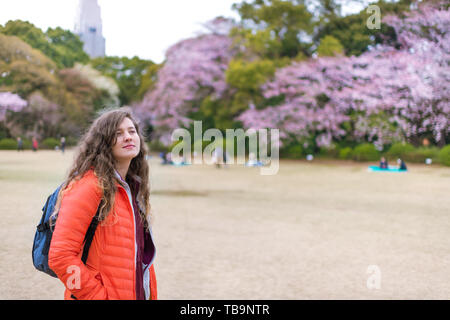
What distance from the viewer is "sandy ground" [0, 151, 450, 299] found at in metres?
2.39

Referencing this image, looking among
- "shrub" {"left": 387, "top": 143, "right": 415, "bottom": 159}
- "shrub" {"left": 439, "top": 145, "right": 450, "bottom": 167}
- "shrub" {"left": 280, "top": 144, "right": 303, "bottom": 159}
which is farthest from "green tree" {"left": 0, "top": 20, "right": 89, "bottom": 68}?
"shrub" {"left": 280, "top": 144, "right": 303, "bottom": 159}

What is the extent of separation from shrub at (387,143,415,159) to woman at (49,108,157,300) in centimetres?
207

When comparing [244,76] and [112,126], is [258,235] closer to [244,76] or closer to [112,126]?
[112,126]

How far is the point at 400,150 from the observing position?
9.26 feet

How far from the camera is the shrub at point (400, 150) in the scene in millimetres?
2725

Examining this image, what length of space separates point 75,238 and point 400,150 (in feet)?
7.87

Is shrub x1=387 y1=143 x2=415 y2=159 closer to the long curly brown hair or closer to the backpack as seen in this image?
the long curly brown hair

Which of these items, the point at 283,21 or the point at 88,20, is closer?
the point at 88,20

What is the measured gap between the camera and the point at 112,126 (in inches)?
50.9

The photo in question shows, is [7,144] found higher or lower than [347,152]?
higher

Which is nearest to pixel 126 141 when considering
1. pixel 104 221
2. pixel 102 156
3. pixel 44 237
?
pixel 102 156

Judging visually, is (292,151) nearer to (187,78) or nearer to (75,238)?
(187,78)

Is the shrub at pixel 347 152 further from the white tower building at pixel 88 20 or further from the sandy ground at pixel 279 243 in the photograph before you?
the white tower building at pixel 88 20

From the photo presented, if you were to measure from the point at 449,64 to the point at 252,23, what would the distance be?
12455mm
